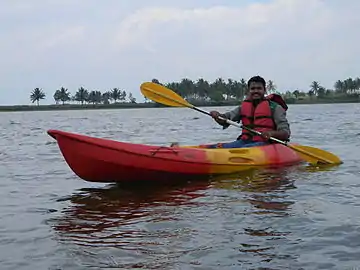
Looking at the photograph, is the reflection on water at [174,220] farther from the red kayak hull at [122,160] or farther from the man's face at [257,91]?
the man's face at [257,91]

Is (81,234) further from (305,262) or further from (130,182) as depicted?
(130,182)

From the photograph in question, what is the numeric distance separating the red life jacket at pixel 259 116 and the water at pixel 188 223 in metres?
0.72

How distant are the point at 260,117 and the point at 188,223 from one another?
3.72 metres

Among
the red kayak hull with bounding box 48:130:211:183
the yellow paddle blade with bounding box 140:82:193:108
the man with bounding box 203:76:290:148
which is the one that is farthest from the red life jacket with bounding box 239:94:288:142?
the red kayak hull with bounding box 48:130:211:183

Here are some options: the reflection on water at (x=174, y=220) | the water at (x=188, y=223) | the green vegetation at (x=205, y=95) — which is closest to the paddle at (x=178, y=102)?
the water at (x=188, y=223)

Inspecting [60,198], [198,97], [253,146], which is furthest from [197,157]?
[198,97]

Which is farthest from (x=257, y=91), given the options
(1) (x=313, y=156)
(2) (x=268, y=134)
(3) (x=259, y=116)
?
(1) (x=313, y=156)

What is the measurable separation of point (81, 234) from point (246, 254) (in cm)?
146

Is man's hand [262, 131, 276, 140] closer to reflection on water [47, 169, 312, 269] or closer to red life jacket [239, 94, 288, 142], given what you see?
red life jacket [239, 94, 288, 142]

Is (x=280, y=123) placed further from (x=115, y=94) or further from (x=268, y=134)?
(x=115, y=94)

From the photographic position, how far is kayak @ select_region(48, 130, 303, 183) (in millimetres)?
6559

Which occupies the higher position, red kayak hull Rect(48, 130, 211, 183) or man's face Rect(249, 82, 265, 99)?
man's face Rect(249, 82, 265, 99)

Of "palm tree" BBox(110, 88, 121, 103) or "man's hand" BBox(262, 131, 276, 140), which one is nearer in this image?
"man's hand" BBox(262, 131, 276, 140)

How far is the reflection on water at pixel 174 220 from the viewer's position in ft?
13.3
